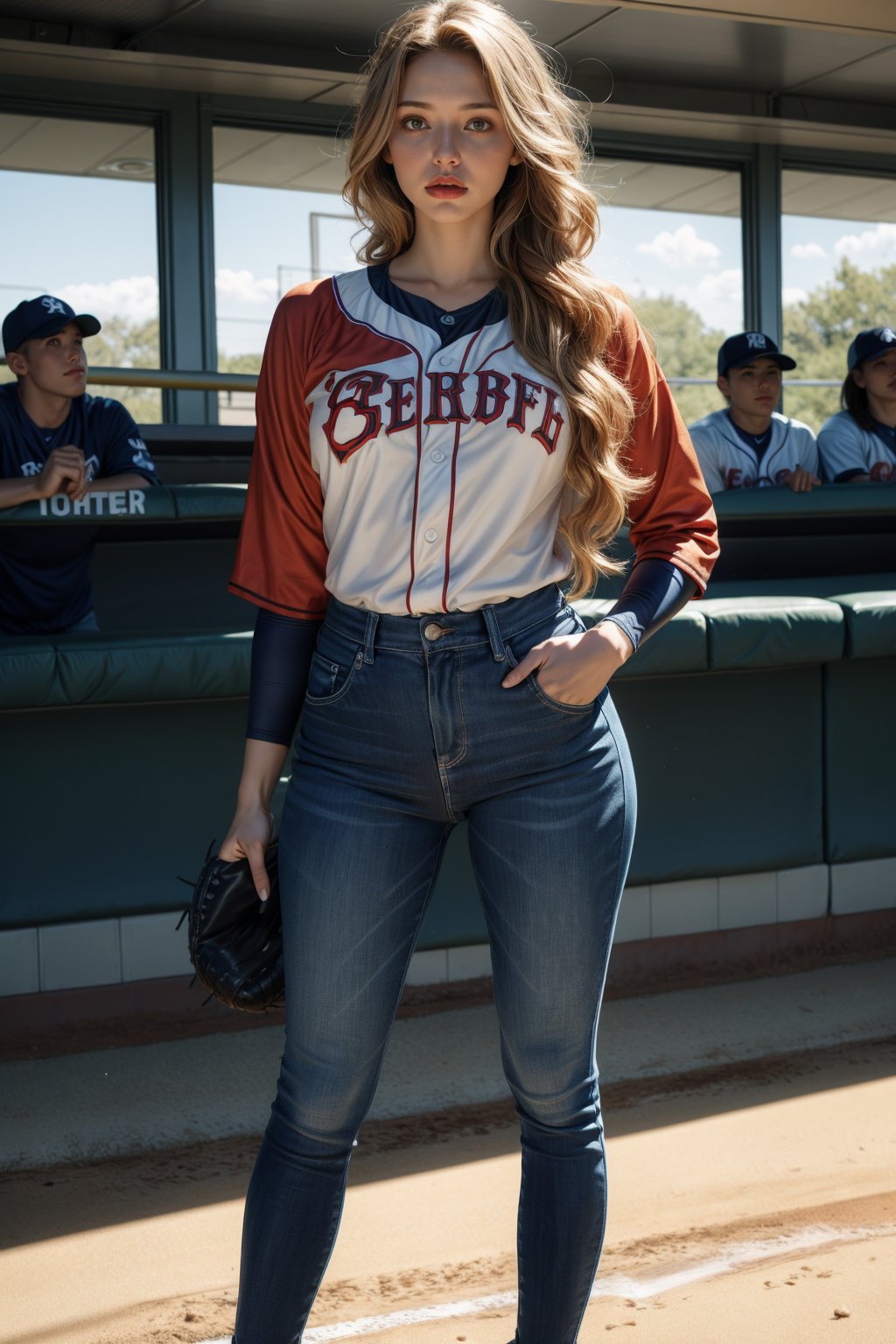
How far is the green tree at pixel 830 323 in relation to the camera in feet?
29.1

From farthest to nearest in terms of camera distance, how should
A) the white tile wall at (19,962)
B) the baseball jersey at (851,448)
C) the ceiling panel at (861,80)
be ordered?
the ceiling panel at (861,80), the baseball jersey at (851,448), the white tile wall at (19,962)

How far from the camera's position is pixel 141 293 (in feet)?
22.6

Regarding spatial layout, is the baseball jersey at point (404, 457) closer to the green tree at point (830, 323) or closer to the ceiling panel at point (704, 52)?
the ceiling panel at point (704, 52)

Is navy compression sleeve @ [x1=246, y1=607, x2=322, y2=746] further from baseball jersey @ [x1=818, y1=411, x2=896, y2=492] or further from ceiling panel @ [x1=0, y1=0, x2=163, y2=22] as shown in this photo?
ceiling panel @ [x1=0, y1=0, x2=163, y2=22]

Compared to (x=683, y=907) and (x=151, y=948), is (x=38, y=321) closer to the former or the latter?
(x=151, y=948)

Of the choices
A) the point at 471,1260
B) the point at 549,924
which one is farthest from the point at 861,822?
the point at 549,924

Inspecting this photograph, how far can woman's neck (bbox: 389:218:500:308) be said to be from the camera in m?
1.70

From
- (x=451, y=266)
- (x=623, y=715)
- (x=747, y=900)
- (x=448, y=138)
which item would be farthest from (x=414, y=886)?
(x=747, y=900)

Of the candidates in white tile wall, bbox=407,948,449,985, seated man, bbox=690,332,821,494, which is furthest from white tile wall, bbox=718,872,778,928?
seated man, bbox=690,332,821,494

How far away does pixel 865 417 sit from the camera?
5348 mm

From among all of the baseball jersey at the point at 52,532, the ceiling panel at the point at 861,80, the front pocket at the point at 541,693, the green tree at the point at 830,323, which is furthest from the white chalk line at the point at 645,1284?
the green tree at the point at 830,323

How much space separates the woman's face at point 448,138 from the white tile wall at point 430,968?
2.49m

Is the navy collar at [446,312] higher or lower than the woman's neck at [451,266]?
lower

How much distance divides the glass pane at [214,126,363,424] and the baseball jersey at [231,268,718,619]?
5554mm
